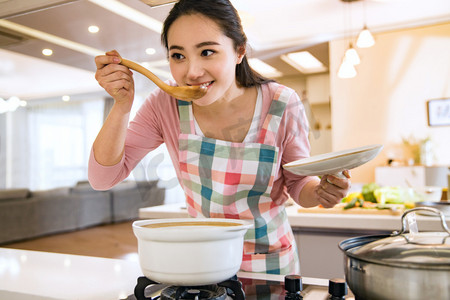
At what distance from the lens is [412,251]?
1.51ft

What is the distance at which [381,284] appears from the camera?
451 millimetres

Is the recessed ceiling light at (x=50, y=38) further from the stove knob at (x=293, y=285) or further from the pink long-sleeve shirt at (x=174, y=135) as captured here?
the stove knob at (x=293, y=285)

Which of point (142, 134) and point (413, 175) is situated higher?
point (142, 134)

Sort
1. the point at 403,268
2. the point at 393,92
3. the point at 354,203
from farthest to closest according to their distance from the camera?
1. the point at 393,92
2. the point at 354,203
3. the point at 403,268

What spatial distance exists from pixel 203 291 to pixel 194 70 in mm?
432

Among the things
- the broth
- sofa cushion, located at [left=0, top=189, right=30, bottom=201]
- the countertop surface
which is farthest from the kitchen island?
the broth

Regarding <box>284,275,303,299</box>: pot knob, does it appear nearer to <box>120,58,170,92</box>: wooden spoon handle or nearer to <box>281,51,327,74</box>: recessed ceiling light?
<box>120,58,170,92</box>: wooden spoon handle

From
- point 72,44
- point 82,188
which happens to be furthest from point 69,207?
point 72,44

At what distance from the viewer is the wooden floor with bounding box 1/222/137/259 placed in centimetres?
114

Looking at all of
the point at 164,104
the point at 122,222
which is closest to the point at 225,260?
the point at 164,104

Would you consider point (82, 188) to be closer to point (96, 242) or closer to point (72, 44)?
point (96, 242)

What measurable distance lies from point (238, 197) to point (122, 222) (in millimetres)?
438

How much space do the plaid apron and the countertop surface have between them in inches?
19.9

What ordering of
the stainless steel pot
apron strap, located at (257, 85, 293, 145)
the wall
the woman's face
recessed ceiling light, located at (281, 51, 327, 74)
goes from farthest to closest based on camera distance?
the wall < recessed ceiling light, located at (281, 51, 327, 74) < apron strap, located at (257, 85, 293, 145) < the woman's face < the stainless steel pot
